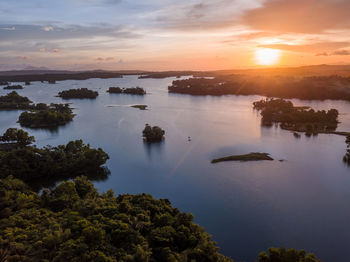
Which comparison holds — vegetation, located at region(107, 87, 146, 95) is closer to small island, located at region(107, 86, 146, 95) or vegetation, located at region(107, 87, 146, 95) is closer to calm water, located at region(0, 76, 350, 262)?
small island, located at region(107, 86, 146, 95)

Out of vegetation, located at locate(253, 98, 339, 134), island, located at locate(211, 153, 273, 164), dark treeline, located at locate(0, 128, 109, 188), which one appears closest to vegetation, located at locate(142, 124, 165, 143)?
dark treeline, located at locate(0, 128, 109, 188)

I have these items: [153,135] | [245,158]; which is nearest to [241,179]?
[245,158]

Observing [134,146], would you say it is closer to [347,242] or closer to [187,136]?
[187,136]

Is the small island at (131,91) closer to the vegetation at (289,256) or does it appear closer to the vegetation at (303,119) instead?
the vegetation at (303,119)

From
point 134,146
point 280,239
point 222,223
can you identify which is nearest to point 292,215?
point 280,239

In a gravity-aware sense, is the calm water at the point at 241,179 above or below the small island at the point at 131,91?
below

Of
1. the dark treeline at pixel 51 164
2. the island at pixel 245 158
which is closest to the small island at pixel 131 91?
the dark treeline at pixel 51 164

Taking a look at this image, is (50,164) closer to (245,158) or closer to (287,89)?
(245,158)
